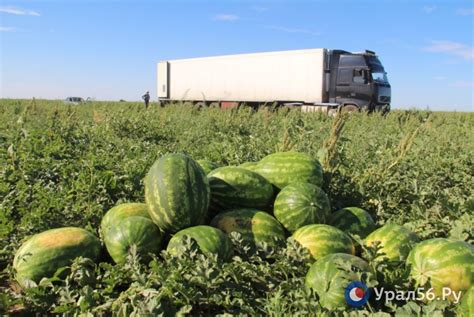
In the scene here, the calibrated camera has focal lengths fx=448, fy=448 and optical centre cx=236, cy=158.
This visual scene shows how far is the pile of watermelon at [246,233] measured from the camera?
2.62 metres

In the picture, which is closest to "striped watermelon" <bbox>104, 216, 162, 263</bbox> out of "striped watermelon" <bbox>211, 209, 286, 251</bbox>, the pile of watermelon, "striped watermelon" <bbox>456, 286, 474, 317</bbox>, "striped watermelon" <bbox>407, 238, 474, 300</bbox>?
the pile of watermelon

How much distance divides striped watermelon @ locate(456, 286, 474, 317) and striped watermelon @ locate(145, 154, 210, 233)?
1683mm

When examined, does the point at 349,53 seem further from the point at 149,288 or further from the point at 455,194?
the point at 149,288

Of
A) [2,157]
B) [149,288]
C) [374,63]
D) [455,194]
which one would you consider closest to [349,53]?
[374,63]

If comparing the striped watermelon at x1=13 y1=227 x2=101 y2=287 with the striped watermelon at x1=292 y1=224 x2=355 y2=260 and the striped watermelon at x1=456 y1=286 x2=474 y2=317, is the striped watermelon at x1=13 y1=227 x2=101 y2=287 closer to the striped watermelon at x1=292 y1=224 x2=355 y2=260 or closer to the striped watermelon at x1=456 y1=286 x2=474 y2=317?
the striped watermelon at x1=292 y1=224 x2=355 y2=260

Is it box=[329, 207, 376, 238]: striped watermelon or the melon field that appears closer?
the melon field

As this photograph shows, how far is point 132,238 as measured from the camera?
9.37ft

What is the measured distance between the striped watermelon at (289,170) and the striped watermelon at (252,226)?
0.52 meters

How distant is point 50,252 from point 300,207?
1.70 m

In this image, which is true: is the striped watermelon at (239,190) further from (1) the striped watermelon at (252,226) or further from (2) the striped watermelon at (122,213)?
(2) the striped watermelon at (122,213)

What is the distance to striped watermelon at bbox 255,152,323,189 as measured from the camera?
3.69 m

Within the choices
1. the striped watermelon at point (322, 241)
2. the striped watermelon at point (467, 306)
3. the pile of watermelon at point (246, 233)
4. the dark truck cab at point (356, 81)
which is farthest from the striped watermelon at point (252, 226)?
the dark truck cab at point (356, 81)

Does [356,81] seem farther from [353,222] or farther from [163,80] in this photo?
[353,222]

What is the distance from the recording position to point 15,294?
8.88ft
